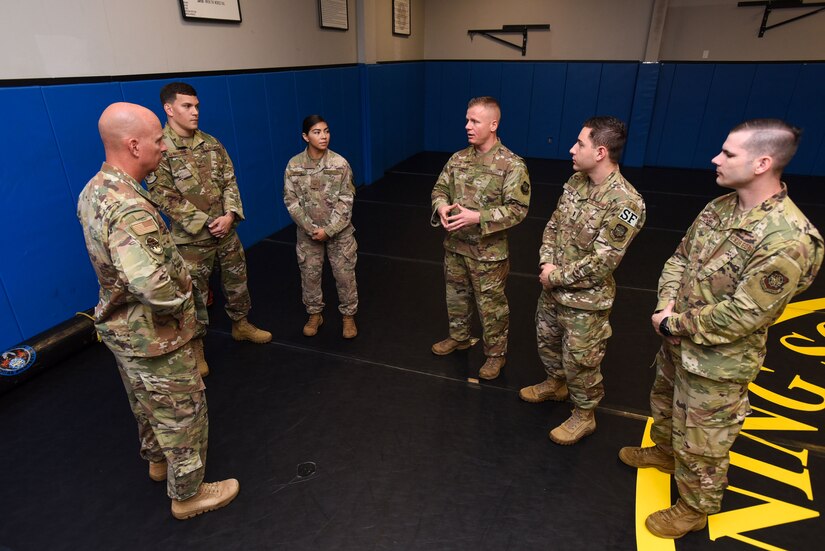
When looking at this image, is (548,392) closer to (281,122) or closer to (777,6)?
(281,122)

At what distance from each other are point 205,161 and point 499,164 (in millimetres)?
1739

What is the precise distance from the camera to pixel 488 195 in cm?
260

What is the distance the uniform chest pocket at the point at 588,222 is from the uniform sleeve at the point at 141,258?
5.59ft

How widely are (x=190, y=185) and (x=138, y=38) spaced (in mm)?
1535

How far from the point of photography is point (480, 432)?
2471 millimetres

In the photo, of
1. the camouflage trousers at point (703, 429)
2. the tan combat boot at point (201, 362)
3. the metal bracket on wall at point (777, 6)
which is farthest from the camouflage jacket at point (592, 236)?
the metal bracket on wall at point (777, 6)

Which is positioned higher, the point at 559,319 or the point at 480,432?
the point at 559,319

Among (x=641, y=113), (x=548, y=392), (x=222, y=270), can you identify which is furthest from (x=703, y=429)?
(x=641, y=113)

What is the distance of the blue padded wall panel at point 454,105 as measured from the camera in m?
8.92

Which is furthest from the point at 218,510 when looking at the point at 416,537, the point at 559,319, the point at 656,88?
the point at 656,88

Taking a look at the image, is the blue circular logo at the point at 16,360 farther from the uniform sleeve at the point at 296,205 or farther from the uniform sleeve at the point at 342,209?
the uniform sleeve at the point at 342,209

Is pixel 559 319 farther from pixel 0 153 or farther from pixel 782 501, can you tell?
pixel 0 153

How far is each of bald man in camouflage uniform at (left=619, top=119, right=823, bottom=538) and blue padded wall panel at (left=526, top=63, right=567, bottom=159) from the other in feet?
24.4

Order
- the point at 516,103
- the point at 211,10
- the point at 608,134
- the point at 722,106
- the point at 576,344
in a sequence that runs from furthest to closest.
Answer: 1. the point at 516,103
2. the point at 722,106
3. the point at 211,10
4. the point at 576,344
5. the point at 608,134
